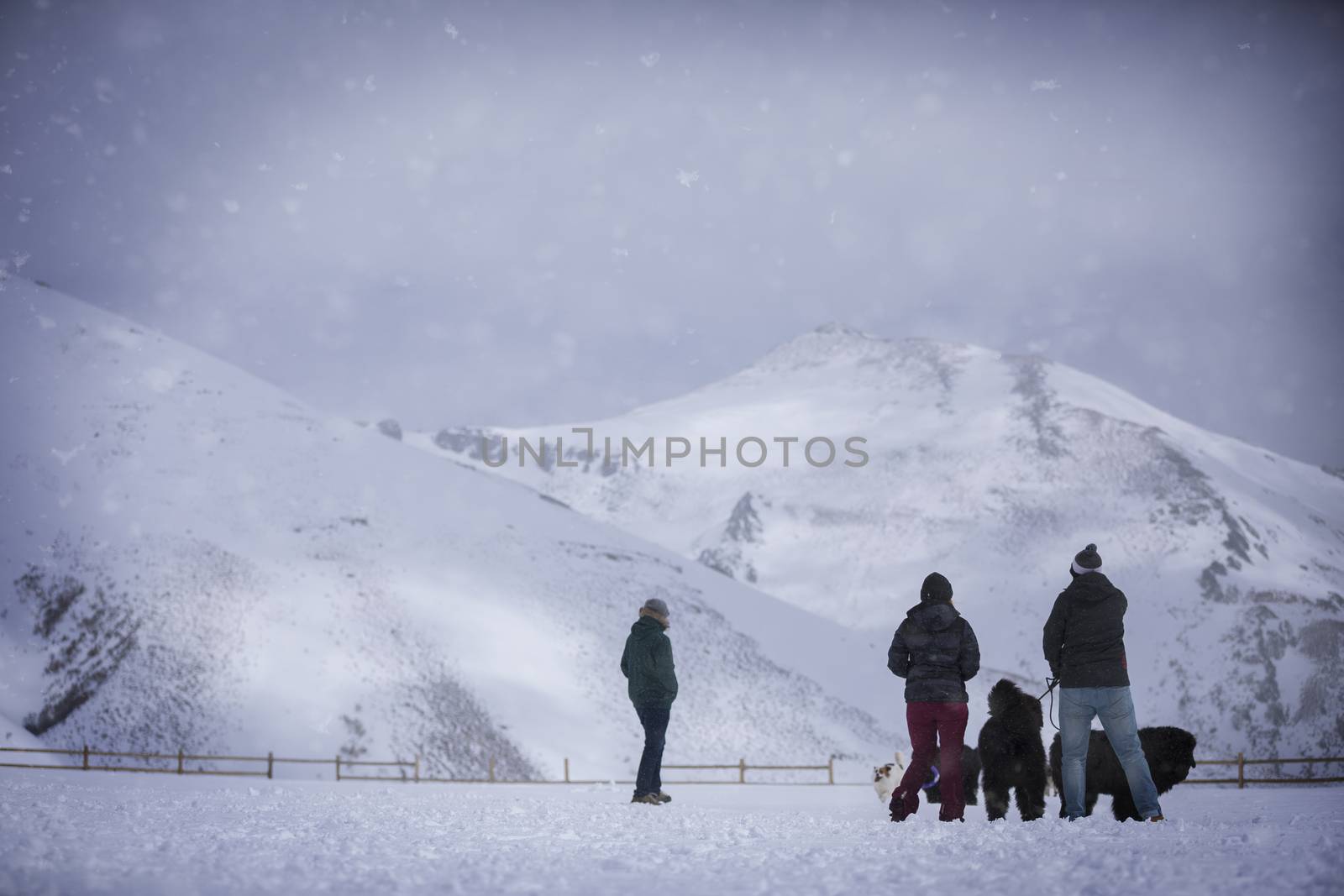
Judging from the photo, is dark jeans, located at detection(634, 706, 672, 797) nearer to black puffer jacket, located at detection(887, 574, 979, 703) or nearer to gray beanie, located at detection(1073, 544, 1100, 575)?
black puffer jacket, located at detection(887, 574, 979, 703)

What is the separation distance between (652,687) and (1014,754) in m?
4.15

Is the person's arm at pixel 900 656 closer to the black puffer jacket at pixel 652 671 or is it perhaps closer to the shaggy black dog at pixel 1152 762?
the shaggy black dog at pixel 1152 762

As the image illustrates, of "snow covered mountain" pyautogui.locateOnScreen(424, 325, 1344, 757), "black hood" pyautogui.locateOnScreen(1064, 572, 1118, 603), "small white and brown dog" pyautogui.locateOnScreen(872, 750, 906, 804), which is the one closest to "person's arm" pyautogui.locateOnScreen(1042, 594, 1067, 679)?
"black hood" pyautogui.locateOnScreen(1064, 572, 1118, 603)

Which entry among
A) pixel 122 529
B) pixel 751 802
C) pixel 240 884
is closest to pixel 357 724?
pixel 122 529

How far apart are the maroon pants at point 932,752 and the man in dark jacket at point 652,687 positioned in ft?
10.3

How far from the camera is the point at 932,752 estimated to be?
31.4 feet

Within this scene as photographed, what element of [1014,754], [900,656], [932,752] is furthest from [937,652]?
[1014,754]

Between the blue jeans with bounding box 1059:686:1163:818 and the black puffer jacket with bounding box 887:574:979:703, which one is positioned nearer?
the blue jeans with bounding box 1059:686:1163:818

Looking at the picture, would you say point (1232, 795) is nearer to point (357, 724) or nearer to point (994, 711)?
point (994, 711)

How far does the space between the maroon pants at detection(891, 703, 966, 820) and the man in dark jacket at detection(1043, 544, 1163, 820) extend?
0.92 metres

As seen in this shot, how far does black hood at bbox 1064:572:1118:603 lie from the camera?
8.85m

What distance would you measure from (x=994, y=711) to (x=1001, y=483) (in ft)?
611

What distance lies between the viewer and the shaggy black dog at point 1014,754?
953cm

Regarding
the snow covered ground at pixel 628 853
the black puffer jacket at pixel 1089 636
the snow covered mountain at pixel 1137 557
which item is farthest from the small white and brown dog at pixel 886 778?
the snow covered mountain at pixel 1137 557
